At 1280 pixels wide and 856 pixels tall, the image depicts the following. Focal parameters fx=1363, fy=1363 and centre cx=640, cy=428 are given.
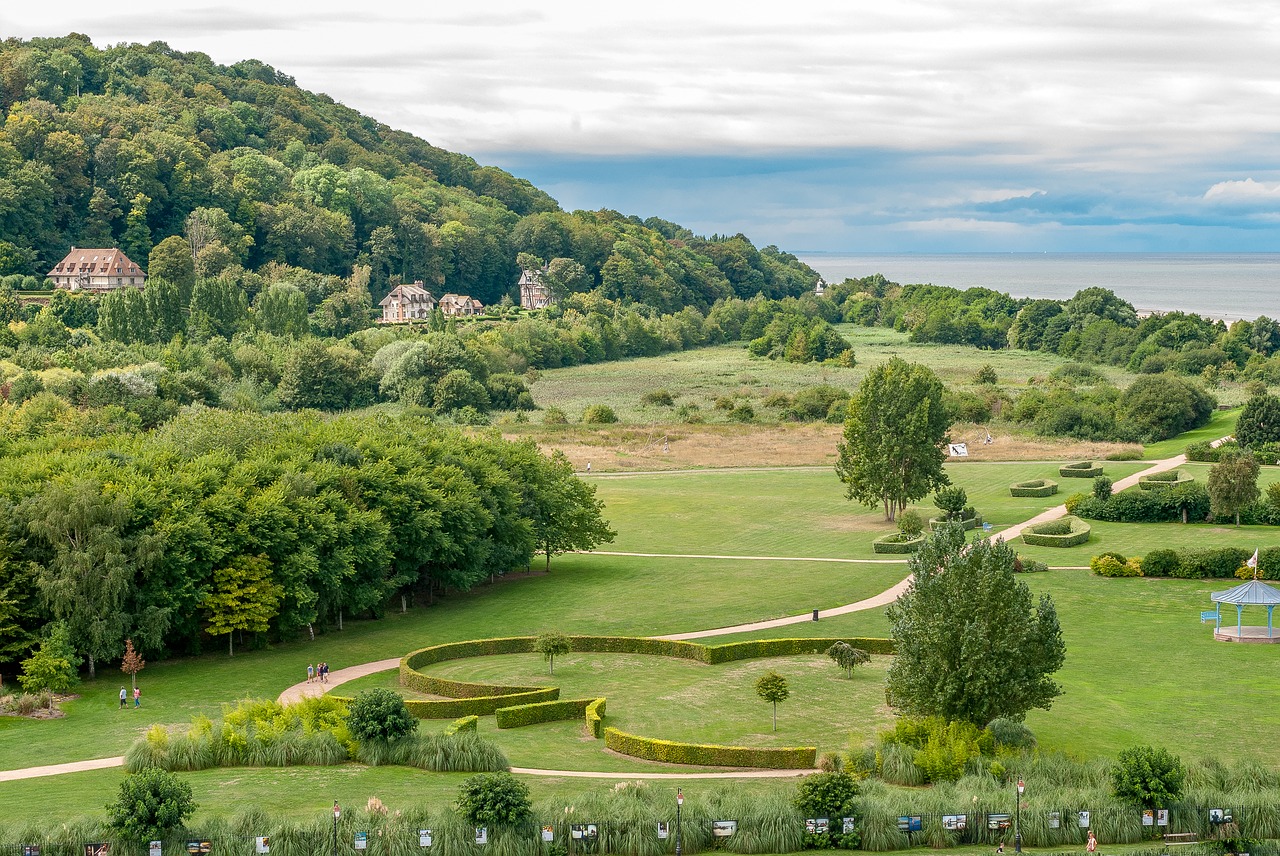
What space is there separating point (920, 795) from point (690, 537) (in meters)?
42.5

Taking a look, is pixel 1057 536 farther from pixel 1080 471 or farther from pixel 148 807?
pixel 148 807

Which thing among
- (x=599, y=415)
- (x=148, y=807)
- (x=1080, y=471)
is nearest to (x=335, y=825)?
(x=148, y=807)

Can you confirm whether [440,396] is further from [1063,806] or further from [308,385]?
[1063,806]

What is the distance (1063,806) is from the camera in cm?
3334

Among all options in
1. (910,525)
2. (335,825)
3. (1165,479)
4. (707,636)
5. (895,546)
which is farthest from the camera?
(1165,479)

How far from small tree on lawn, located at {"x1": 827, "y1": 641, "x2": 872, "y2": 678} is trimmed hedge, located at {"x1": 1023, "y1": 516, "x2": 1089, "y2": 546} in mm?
26013

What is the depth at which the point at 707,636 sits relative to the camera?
56.5 metres

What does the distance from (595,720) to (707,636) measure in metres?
13.8

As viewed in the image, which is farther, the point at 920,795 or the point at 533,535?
the point at 533,535

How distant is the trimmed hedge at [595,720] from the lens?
4338cm

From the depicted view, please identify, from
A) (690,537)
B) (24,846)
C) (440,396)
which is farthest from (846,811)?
A: (440,396)

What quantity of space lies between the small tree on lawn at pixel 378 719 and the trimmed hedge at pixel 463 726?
1.97 meters

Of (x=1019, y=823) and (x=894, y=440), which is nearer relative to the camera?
(x=1019, y=823)

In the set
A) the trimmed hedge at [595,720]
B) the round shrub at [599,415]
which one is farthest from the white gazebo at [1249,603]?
the round shrub at [599,415]
